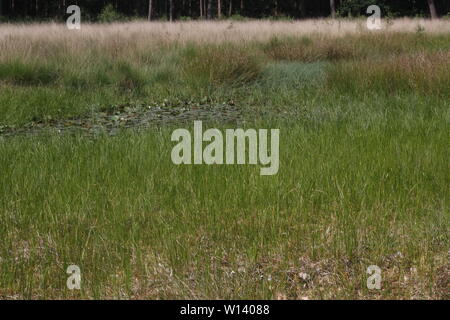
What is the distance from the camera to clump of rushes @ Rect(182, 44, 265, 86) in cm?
1015

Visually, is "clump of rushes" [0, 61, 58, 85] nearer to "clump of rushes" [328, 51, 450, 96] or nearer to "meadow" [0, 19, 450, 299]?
"meadow" [0, 19, 450, 299]

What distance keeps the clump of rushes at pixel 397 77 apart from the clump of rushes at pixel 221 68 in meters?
1.73

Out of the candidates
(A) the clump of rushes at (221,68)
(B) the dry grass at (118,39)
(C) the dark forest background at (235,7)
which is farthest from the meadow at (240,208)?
→ (C) the dark forest background at (235,7)

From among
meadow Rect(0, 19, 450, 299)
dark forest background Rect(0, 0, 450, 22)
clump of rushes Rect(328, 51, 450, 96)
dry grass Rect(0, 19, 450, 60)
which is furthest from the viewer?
dark forest background Rect(0, 0, 450, 22)

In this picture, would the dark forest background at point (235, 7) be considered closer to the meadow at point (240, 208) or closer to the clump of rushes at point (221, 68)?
the clump of rushes at point (221, 68)

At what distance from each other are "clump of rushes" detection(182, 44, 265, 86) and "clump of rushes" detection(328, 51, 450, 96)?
1731mm

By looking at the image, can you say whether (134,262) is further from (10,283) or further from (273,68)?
(273,68)

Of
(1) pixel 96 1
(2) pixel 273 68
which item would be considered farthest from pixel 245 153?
(1) pixel 96 1

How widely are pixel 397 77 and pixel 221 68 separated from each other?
310 centimetres

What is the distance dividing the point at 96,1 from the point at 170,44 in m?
31.1

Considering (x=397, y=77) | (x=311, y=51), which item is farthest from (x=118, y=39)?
(x=397, y=77)

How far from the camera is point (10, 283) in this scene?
3029mm

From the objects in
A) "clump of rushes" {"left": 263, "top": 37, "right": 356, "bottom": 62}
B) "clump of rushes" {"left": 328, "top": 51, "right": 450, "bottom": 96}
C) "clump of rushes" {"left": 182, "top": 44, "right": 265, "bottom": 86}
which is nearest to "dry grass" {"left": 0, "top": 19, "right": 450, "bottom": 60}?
"clump of rushes" {"left": 263, "top": 37, "right": 356, "bottom": 62}

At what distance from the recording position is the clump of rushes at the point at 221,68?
10.1 m
